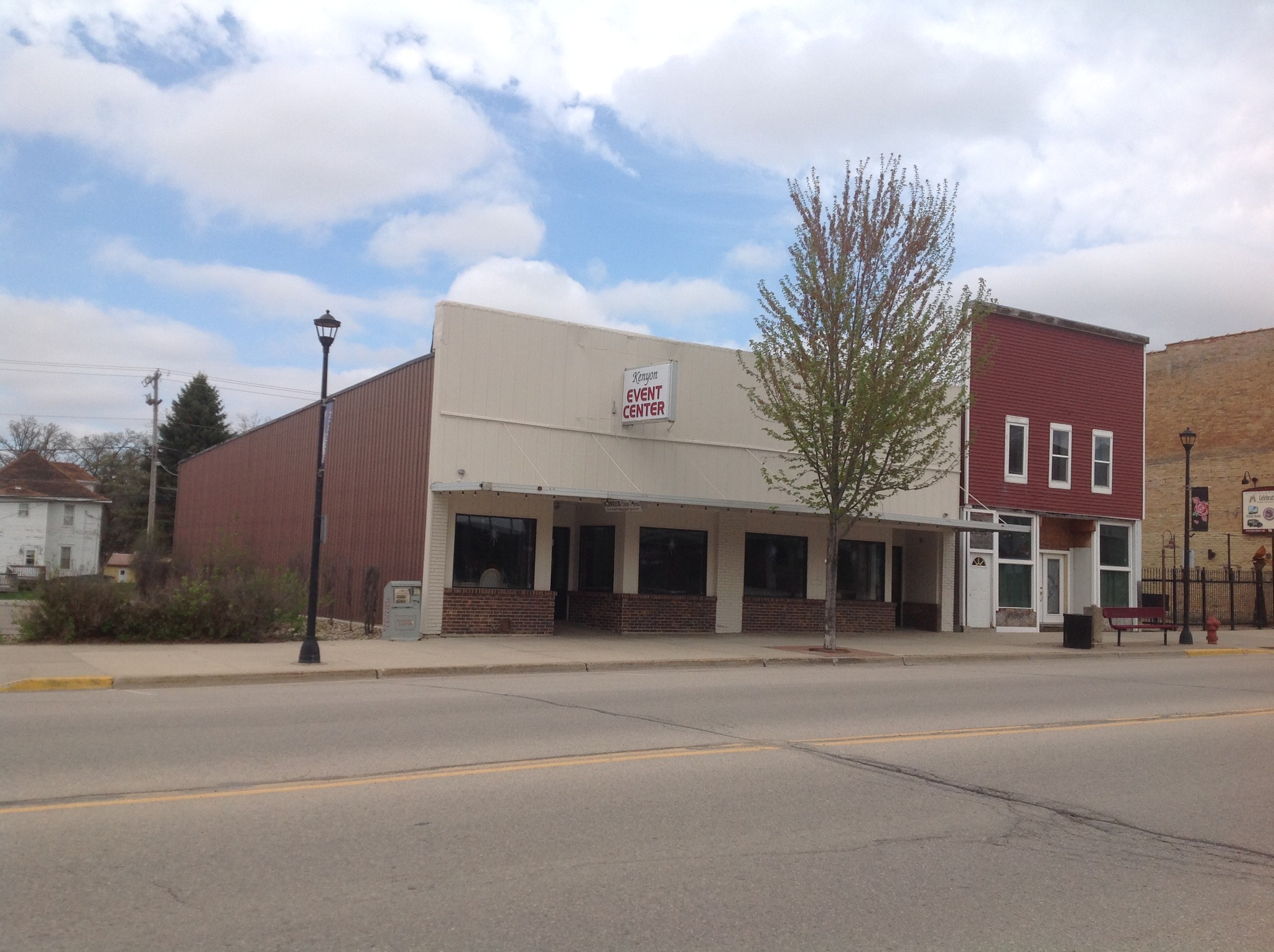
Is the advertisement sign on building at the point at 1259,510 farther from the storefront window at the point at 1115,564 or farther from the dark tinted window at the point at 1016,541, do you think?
the dark tinted window at the point at 1016,541

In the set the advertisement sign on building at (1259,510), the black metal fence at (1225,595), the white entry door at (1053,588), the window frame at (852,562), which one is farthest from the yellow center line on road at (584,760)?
the advertisement sign on building at (1259,510)

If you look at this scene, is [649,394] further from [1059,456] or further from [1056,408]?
[1059,456]

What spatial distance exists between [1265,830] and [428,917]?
231 inches

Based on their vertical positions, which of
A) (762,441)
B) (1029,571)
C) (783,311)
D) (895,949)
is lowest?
(895,949)

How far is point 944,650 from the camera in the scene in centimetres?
2312

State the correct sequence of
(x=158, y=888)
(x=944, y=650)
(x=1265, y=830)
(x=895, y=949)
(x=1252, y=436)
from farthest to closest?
(x=1252, y=436), (x=944, y=650), (x=1265, y=830), (x=158, y=888), (x=895, y=949)

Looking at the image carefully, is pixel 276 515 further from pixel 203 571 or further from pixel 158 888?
pixel 158 888

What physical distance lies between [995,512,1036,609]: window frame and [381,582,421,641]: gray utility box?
1597 centimetres

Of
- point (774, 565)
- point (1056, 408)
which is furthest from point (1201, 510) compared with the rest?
point (774, 565)

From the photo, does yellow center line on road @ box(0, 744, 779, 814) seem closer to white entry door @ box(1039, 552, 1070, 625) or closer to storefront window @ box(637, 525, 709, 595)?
storefront window @ box(637, 525, 709, 595)

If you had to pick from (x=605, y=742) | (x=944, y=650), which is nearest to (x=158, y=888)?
(x=605, y=742)

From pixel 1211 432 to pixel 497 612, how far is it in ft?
108

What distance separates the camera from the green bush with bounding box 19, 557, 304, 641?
729 inches

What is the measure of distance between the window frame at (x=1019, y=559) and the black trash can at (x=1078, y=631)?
13.9ft
